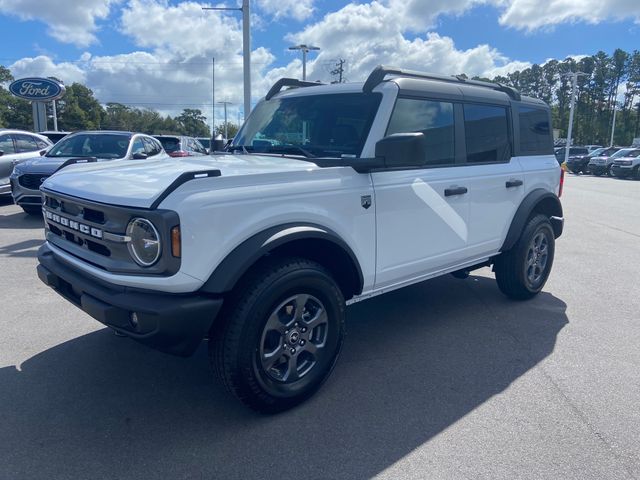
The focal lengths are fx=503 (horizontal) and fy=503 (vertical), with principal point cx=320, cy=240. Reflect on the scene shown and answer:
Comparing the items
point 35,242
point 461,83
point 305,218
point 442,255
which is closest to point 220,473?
point 305,218

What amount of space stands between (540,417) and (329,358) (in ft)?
4.46

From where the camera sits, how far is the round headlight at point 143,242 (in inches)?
102

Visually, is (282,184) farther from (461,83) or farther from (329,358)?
(461,83)

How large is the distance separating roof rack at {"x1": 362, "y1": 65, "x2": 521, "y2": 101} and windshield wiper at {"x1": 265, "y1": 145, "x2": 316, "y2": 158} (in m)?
0.65

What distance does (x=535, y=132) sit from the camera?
5297 millimetres

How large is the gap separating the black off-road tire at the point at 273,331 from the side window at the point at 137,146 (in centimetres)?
784

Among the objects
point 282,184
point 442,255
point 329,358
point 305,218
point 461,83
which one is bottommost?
point 329,358

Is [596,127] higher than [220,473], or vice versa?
[596,127]

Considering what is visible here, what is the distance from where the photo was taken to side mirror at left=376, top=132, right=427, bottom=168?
123 inches

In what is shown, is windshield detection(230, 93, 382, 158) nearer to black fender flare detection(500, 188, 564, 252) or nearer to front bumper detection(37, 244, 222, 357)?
front bumper detection(37, 244, 222, 357)

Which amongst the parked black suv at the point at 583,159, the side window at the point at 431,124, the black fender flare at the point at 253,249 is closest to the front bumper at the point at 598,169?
the parked black suv at the point at 583,159

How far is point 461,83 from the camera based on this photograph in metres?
4.60

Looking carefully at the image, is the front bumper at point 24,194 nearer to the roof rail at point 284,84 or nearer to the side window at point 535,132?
the roof rail at point 284,84

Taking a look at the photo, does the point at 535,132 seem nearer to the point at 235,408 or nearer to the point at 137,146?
the point at 235,408
